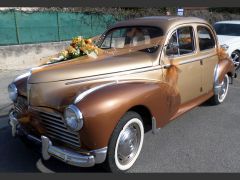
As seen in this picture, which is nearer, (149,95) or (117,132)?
(117,132)

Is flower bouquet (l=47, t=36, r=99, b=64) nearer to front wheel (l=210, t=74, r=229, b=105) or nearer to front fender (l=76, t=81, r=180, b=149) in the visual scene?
front fender (l=76, t=81, r=180, b=149)

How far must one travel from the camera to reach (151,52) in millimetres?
4500

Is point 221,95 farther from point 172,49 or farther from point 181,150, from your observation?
point 181,150

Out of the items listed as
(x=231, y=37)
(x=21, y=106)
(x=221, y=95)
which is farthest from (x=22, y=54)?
(x=231, y=37)

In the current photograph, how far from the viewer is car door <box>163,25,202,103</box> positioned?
15.2 ft

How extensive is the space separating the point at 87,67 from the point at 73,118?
0.91m

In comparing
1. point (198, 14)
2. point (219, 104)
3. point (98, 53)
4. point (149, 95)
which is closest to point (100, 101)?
point (149, 95)

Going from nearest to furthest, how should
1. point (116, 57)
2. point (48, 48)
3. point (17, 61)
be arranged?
1. point (116, 57)
2. point (17, 61)
3. point (48, 48)

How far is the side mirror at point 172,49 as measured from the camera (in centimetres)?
455

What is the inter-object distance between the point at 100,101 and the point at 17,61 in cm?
743

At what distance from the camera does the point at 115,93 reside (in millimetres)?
3516

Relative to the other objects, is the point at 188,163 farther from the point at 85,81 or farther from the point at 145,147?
the point at 85,81

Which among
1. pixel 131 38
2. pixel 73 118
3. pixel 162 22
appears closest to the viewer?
pixel 73 118

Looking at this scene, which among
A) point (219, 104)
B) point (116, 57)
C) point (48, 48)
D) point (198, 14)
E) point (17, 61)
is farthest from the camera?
point (198, 14)
